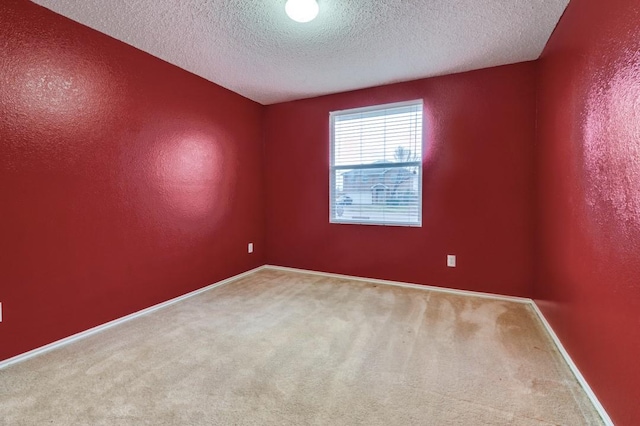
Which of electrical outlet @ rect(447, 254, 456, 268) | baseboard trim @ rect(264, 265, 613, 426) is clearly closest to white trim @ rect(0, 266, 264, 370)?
baseboard trim @ rect(264, 265, 613, 426)

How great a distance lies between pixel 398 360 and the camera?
6.15ft

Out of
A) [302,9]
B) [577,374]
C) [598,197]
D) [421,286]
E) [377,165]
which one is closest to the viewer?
[598,197]

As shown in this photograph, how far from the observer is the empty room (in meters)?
1.46

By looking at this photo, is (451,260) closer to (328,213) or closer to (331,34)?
(328,213)

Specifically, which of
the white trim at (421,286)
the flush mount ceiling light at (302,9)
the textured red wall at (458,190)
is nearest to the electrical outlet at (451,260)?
the textured red wall at (458,190)

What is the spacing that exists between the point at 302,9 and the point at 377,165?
1.92 metres

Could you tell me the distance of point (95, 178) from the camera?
231 centimetres

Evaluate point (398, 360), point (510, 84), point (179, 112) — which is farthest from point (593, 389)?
point (179, 112)

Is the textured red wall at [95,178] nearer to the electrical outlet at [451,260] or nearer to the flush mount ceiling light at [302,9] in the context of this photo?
the flush mount ceiling light at [302,9]

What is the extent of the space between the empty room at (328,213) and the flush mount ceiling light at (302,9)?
0.02m

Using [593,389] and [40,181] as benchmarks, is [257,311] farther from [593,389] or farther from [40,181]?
[593,389]

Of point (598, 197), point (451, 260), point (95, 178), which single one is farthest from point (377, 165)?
point (95, 178)

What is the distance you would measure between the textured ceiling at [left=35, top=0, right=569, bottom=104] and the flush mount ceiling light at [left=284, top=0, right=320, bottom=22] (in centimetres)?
5

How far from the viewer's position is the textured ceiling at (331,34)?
199cm
